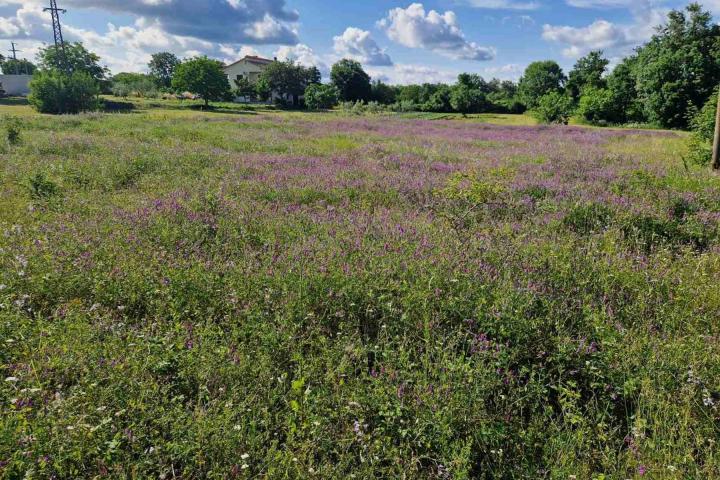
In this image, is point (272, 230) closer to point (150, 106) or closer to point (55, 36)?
point (150, 106)

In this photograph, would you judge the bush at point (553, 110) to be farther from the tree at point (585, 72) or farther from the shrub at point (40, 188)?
the shrub at point (40, 188)

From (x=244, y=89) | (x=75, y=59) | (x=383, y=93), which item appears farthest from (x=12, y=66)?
(x=383, y=93)

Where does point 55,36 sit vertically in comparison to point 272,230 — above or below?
above

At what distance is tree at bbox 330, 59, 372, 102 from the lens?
300 feet

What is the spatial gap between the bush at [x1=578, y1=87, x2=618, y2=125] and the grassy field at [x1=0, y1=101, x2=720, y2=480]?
201 feet

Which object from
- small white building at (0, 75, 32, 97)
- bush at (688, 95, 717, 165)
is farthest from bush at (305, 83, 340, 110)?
bush at (688, 95, 717, 165)

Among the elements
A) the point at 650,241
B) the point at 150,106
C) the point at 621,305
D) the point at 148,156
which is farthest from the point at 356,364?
the point at 150,106

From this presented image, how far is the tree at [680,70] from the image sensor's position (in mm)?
48500

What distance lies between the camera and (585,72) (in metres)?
76.4

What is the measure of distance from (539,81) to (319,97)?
52.4 m

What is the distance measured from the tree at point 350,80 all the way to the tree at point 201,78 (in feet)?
103

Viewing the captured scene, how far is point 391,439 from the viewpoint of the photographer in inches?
111

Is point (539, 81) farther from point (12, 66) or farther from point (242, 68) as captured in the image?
point (12, 66)

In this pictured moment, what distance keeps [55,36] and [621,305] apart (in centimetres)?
7595
